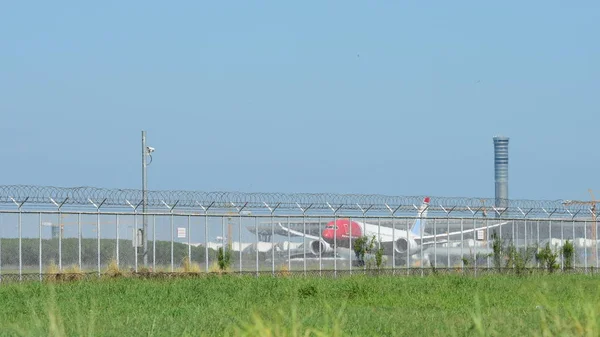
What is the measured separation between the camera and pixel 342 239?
A: 37.2 m

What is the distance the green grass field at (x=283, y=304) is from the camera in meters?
13.3

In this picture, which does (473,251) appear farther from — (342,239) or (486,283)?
(486,283)

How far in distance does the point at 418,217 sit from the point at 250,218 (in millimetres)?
6733

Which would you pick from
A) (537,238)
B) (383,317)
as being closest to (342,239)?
(537,238)

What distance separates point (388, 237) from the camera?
39.7 metres

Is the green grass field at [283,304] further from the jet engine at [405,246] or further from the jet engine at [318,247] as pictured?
the jet engine at [405,246]

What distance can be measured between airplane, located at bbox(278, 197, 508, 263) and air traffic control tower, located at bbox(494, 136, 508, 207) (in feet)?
170

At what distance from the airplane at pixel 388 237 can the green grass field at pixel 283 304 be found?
887cm

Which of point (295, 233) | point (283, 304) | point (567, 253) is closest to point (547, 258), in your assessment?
point (567, 253)

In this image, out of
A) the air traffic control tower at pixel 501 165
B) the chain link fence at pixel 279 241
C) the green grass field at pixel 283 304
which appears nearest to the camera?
the green grass field at pixel 283 304

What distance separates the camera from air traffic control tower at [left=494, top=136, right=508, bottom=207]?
94938 millimetres

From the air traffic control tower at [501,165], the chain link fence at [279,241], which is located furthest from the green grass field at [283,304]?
the air traffic control tower at [501,165]

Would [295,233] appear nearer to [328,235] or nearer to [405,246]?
[328,235]

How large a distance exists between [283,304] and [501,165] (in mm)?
80778
